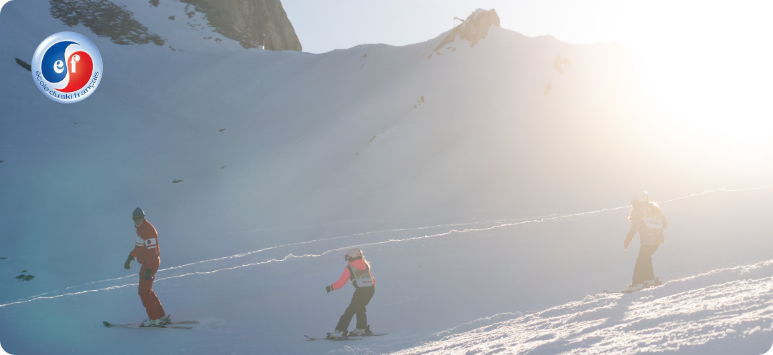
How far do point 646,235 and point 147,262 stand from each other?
760cm

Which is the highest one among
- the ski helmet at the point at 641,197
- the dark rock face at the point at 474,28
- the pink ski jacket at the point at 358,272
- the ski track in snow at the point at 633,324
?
the dark rock face at the point at 474,28

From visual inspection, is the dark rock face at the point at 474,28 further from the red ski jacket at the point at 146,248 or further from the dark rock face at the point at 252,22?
the red ski jacket at the point at 146,248

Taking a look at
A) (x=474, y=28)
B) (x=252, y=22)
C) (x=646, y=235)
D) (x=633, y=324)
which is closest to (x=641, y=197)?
(x=646, y=235)

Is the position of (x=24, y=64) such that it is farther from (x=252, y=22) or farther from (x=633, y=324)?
(x=633, y=324)

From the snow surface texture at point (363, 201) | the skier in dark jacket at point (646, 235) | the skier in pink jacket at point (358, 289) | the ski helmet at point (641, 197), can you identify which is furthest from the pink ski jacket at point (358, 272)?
the ski helmet at point (641, 197)

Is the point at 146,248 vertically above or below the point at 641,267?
above

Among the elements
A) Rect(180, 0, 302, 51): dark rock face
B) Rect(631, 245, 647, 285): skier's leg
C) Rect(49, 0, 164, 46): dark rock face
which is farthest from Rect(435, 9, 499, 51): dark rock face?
Rect(49, 0, 164, 46): dark rock face

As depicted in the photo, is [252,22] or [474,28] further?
[252,22]

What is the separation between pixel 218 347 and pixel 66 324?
2.43 metres

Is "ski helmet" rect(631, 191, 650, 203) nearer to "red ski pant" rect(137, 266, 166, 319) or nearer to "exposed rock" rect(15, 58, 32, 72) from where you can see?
"red ski pant" rect(137, 266, 166, 319)

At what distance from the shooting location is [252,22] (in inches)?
2052

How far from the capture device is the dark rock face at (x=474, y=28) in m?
30.7

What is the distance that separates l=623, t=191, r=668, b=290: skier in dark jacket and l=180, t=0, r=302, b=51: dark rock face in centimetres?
4243

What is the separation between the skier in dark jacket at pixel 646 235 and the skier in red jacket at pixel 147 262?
23.5ft
